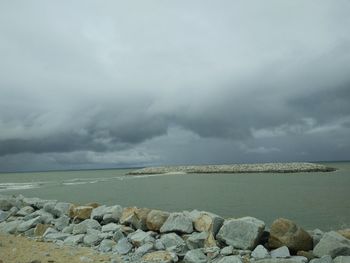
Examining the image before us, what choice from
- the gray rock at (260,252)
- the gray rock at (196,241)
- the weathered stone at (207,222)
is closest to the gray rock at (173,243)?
the gray rock at (196,241)

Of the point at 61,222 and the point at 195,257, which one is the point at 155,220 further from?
the point at 61,222

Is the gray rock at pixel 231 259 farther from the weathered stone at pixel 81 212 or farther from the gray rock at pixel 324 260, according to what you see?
the weathered stone at pixel 81 212

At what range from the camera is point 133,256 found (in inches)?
414

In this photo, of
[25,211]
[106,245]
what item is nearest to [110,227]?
[106,245]

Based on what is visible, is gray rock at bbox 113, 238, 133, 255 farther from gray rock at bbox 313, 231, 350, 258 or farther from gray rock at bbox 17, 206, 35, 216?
gray rock at bbox 17, 206, 35, 216

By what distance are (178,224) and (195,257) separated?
2.36 meters

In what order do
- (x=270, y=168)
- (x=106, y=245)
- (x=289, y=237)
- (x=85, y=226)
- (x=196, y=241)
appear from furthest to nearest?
(x=270, y=168) → (x=85, y=226) → (x=106, y=245) → (x=196, y=241) → (x=289, y=237)

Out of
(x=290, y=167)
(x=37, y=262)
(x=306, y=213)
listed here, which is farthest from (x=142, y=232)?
(x=290, y=167)

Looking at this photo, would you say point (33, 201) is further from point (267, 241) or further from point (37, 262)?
point (267, 241)

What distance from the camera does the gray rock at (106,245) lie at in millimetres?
11367

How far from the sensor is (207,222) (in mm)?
11977

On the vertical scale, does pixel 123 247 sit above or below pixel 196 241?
below

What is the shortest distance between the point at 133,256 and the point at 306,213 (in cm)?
1269

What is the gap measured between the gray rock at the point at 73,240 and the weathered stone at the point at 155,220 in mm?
2272
